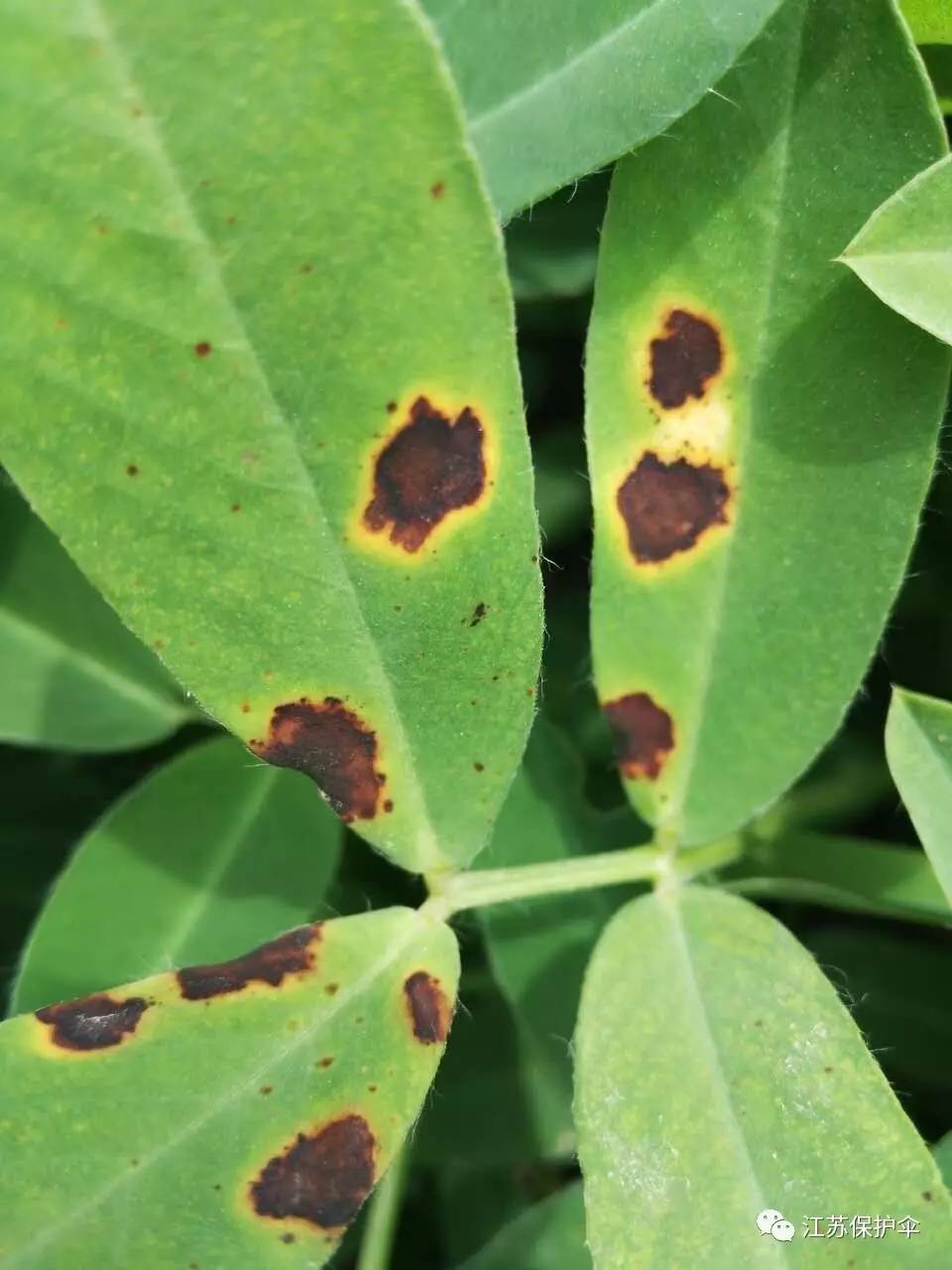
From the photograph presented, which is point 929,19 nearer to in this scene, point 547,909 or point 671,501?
point 671,501

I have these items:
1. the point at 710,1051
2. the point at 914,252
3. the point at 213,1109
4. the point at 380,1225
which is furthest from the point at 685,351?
the point at 380,1225

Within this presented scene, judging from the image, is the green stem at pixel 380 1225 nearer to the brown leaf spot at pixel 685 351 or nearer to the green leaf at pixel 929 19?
the brown leaf spot at pixel 685 351

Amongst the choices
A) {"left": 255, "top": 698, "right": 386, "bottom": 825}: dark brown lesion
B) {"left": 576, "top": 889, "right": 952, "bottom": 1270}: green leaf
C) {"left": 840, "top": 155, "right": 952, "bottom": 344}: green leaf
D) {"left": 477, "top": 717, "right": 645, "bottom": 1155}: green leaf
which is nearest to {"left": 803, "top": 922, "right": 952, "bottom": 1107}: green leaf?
{"left": 477, "top": 717, "right": 645, "bottom": 1155}: green leaf

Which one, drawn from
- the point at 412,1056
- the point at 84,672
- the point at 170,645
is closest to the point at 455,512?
the point at 170,645

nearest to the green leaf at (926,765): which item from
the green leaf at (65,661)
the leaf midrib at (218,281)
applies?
the leaf midrib at (218,281)

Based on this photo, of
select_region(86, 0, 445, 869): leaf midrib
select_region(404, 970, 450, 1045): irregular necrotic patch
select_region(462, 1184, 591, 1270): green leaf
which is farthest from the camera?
select_region(462, 1184, 591, 1270): green leaf

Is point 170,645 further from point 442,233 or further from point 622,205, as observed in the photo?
point 622,205

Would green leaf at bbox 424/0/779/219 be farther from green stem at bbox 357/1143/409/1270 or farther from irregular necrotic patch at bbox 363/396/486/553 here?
green stem at bbox 357/1143/409/1270
